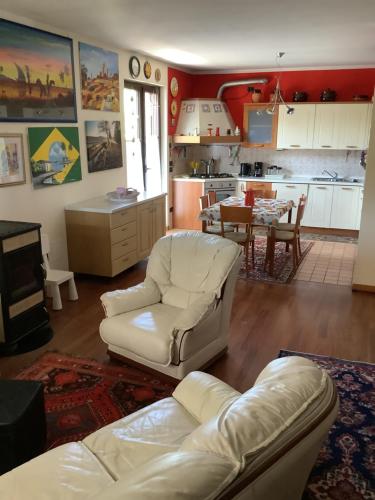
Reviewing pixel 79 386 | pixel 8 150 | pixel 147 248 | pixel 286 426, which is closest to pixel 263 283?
pixel 147 248

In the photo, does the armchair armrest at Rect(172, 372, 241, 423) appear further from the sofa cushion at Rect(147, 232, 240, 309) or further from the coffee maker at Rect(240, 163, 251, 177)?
the coffee maker at Rect(240, 163, 251, 177)

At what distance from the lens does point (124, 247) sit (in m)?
4.98

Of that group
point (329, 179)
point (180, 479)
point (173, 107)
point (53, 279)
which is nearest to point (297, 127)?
point (329, 179)

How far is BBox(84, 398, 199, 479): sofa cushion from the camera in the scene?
5.57 feet

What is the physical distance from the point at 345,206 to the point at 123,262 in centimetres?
405

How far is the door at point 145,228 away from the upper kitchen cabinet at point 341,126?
11.3ft

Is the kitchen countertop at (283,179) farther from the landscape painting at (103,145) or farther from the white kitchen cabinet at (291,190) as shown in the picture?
the landscape painting at (103,145)

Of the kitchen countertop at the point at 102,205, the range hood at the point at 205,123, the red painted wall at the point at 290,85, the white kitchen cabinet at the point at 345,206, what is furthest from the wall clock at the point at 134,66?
the white kitchen cabinet at the point at 345,206

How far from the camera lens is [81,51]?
481 cm

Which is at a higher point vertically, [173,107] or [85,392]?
[173,107]

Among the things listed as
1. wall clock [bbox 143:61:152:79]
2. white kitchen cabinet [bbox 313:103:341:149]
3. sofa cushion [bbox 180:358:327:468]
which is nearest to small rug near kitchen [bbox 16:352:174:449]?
sofa cushion [bbox 180:358:327:468]

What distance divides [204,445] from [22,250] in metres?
2.71

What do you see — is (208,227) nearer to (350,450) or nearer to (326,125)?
(326,125)

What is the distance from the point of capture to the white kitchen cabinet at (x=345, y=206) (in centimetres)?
712
